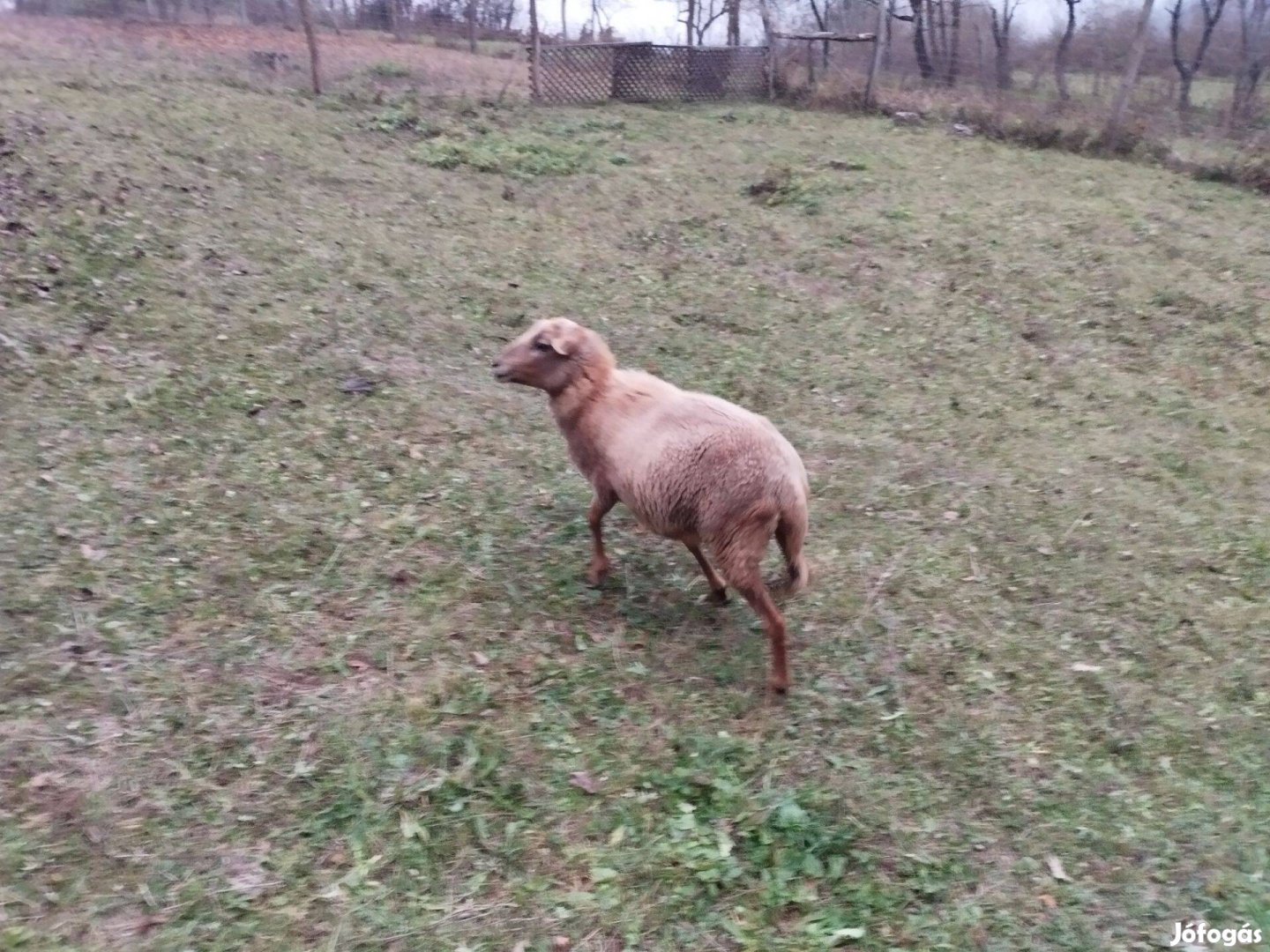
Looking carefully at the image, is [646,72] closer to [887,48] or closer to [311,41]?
[311,41]

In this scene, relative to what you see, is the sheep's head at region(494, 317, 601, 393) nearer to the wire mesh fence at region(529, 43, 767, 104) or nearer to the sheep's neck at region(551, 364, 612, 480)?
the sheep's neck at region(551, 364, 612, 480)

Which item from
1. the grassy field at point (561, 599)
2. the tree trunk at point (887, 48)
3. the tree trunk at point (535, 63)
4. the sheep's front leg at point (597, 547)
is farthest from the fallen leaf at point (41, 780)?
the tree trunk at point (887, 48)

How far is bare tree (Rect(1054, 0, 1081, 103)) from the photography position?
18.5 meters

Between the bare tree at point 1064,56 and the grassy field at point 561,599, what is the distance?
919 cm

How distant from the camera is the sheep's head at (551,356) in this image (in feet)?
16.7

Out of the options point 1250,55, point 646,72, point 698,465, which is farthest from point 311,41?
point 1250,55

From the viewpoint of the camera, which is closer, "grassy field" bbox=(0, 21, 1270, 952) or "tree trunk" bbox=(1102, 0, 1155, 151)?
"grassy field" bbox=(0, 21, 1270, 952)

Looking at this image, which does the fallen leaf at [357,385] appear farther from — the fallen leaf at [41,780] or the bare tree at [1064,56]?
the bare tree at [1064,56]

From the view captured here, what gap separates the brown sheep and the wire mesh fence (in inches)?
539

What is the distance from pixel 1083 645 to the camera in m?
5.11

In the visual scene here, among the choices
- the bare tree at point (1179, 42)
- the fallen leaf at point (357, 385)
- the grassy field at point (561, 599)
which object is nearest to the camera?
the grassy field at point (561, 599)

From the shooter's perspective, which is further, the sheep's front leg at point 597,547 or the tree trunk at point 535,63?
the tree trunk at point 535,63

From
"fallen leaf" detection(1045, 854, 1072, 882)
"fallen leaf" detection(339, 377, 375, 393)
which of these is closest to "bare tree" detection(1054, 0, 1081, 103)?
"fallen leaf" detection(339, 377, 375, 393)

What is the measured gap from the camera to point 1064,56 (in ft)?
62.8
